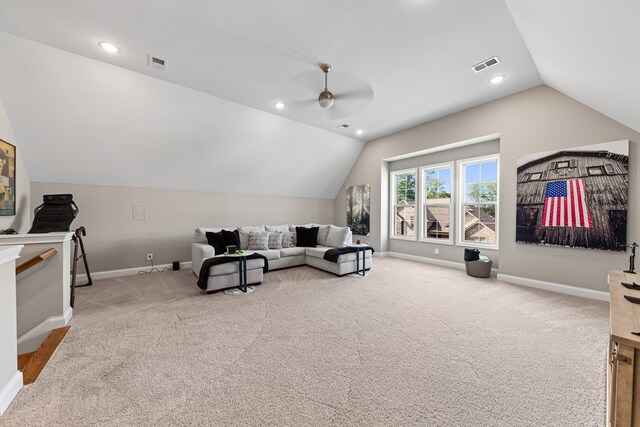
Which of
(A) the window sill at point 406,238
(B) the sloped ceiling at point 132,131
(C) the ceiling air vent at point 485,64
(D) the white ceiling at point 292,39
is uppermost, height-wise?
(C) the ceiling air vent at point 485,64

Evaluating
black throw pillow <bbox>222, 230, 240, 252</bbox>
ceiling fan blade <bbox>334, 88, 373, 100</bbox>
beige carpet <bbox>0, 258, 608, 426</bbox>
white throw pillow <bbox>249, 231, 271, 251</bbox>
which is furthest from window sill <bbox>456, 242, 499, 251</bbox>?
black throw pillow <bbox>222, 230, 240, 252</bbox>

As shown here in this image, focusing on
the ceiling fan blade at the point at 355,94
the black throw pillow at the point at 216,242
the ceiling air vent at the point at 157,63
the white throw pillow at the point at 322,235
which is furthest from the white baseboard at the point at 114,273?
the ceiling fan blade at the point at 355,94

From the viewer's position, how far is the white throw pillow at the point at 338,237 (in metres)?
5.50

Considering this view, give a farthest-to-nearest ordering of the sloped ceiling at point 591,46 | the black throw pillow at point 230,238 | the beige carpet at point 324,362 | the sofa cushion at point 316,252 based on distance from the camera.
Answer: the sofa cushion at point 316,252 → the black throw pillow at point 230,238 → the sloped ceiling at point 591,46 → the beige carpet at point 324,362

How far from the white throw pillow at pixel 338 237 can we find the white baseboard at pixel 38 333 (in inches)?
169

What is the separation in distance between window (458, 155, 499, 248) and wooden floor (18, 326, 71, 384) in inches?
252

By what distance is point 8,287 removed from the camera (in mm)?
1733

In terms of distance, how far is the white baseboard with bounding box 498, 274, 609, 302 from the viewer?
11.4ft

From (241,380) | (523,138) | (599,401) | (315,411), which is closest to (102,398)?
(241,380)

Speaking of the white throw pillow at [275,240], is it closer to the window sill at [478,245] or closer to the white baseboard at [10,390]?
the white baseboard at [10,390]

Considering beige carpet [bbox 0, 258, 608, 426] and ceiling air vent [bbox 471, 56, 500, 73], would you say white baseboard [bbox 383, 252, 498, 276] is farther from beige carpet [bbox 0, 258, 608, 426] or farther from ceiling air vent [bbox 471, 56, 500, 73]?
ceiling air vent [bbox 471, 56, 500, 73]

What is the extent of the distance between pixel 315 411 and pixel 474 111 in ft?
17.9

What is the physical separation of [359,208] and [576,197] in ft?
14.7

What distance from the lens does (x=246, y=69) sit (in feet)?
10.9
